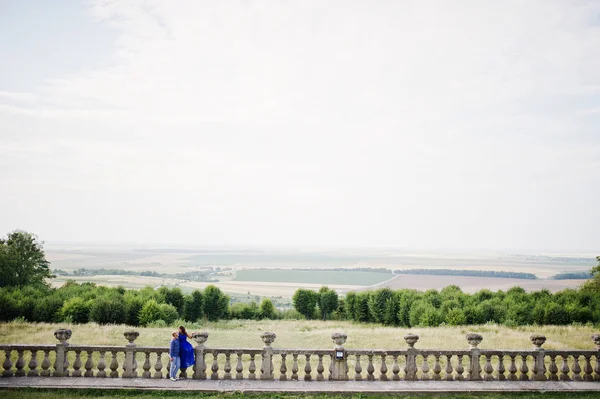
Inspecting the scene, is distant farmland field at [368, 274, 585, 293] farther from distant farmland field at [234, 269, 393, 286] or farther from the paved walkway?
the paved walkway

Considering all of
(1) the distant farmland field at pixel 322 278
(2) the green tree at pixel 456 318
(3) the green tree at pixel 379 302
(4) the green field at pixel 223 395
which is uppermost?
(4) the green field at pixel 223 395

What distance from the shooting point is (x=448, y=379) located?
42.4 feet

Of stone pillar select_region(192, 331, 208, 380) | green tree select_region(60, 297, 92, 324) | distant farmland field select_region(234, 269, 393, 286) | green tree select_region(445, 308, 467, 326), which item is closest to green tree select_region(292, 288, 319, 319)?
green tree select_region(445, 308, 467, 326)

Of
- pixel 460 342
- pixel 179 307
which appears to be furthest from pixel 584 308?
pixel 179 307

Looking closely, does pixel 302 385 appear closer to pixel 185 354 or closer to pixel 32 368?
pixel 185 354

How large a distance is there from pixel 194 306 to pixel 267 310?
11482mm

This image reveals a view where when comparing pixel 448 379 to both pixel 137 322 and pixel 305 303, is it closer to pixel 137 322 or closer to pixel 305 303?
pixel 137 322

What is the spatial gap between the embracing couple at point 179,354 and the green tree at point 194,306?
48.4 meters

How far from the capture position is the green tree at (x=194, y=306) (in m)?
59.0

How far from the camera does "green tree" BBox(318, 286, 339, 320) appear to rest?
2608 inches

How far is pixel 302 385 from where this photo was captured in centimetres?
1245

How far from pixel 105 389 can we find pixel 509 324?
3716 centimetres

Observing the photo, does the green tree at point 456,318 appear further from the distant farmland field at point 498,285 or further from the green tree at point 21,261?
the green tree at point 21,261

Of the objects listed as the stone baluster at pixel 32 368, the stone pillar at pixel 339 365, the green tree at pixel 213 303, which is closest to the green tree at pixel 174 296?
the green tree at pixel 213 303
